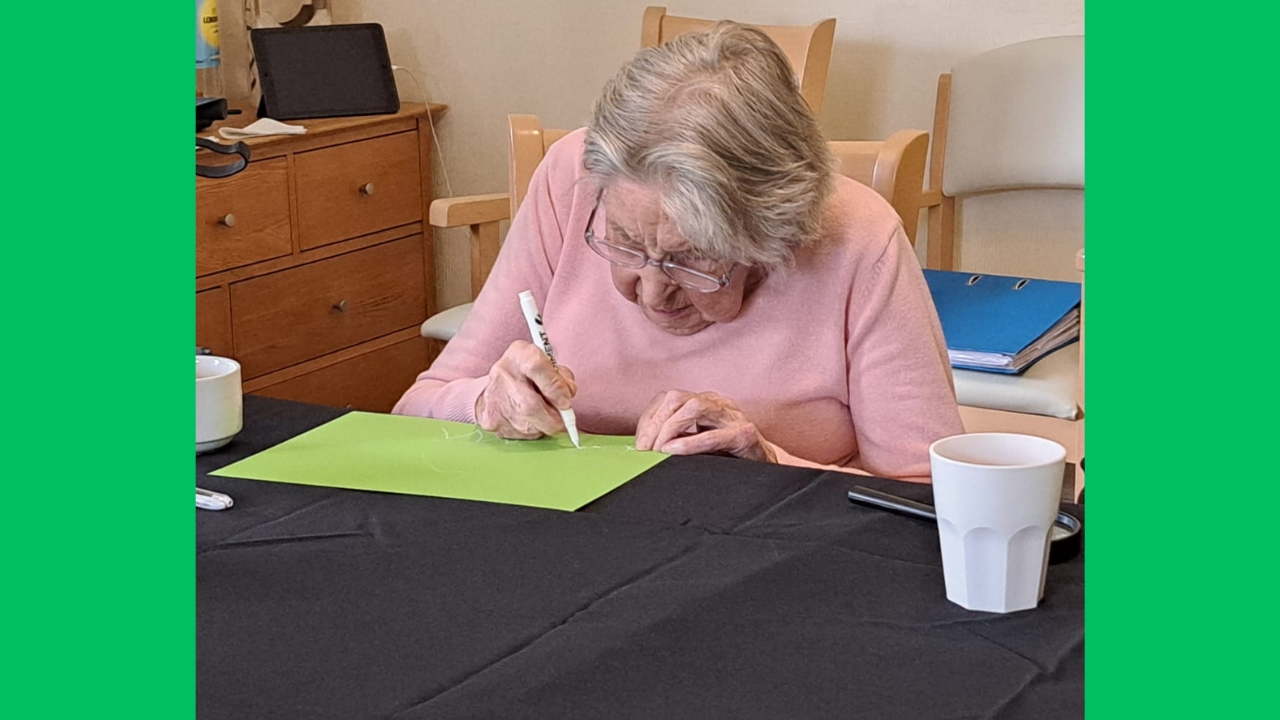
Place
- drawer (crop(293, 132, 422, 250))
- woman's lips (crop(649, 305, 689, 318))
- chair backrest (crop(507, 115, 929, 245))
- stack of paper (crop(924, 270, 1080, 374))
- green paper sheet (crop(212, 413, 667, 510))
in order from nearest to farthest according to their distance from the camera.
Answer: green paper sheet (crop(212, 413, 667, 510)), woman's lips (crop(649, 305, 689, 318)), chair backrest (crop(507, 115, 929, 245)), stack of paper (crop(924, 270, 1080, 374)), drawer (crop(293, 132, 422, 250))

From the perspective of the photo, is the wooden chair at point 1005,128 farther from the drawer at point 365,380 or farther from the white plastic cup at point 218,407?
the white plastic cup at point 218,407

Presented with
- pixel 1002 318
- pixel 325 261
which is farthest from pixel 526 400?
pixel 325 261

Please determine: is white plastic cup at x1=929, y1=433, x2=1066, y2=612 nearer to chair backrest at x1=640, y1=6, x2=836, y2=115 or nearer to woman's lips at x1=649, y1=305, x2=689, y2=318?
woman's lips at x1=649, y1=305, x2=689, y2=318

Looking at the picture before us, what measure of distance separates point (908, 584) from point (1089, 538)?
2.59ft

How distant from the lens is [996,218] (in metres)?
3.15

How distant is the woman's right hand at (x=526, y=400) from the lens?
1.40 m

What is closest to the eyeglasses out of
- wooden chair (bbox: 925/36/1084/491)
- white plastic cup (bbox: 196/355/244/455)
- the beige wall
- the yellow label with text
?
white plastic cup (bbox: 196/355/244/455)

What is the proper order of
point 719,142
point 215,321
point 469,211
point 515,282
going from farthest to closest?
point 215,321 → point 469,211 → point 515,282 → point 719,142

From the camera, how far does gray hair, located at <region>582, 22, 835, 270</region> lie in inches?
57.1

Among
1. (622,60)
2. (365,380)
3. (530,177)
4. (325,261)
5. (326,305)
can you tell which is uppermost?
(622,60)

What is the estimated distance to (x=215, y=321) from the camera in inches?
122

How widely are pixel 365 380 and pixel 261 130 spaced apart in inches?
26.9

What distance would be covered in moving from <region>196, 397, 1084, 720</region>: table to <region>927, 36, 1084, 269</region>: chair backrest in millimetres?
1819

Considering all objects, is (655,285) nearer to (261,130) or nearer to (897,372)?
(897,372)
